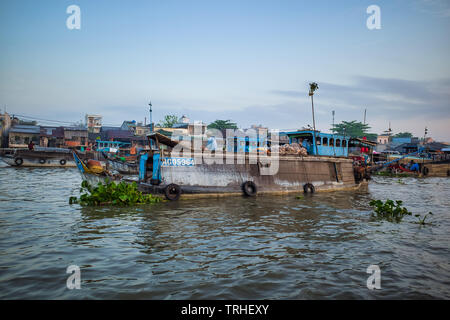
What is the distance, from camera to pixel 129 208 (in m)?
11.0

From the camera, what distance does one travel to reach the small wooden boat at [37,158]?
3127cm

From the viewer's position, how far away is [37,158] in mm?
32531

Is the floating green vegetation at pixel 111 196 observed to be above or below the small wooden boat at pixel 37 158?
below

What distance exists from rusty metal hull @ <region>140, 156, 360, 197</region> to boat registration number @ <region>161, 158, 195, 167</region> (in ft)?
0.47

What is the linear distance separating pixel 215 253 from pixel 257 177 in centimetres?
869

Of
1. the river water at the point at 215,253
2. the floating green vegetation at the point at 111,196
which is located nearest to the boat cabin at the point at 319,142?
the river water at the point at 215,253

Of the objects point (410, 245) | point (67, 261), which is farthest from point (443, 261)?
point (67, 261)

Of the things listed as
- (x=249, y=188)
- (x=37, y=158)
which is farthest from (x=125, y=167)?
(x=249, y=188)

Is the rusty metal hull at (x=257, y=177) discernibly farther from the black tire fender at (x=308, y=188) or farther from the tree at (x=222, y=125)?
the tree at (x=222, y=125)

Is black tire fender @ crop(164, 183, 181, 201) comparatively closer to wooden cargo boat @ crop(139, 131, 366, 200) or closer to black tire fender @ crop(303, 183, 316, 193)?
wooden cargo boat @ crop(139, 131, 366, 200)

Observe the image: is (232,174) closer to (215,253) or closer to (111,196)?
(111,196)

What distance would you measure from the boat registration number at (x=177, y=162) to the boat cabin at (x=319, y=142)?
8287 millimetres
